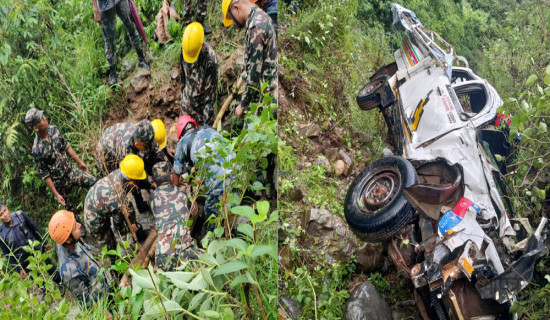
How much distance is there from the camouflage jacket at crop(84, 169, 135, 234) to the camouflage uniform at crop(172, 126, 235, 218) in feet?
1.19

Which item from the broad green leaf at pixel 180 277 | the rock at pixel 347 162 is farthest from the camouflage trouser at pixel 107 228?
the rock at pixel 347 162

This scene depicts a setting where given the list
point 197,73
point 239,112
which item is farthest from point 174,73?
point 239,112

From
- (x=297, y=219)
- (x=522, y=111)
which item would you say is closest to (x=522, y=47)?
(x=522, y=111)

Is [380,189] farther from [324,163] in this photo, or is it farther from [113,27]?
[113,27]

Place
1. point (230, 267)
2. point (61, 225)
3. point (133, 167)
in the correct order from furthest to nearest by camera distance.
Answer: point (61, 225), point (133, 167), point (230, 267)

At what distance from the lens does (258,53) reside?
9.80ft

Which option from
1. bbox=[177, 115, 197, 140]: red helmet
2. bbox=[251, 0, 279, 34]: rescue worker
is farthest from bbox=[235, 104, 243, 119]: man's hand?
bbox=[251, 0, 279, 34]: rescue worker

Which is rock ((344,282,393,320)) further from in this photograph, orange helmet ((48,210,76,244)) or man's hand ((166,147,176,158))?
orange helmet ((48,210,76,244))

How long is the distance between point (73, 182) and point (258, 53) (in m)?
1.39

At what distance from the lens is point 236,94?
3.21 meters

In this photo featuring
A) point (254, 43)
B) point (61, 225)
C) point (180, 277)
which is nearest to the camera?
point (180, 277)

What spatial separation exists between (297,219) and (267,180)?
342 millimetres

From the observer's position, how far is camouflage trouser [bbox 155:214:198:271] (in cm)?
301

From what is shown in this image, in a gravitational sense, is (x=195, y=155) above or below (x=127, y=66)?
below
